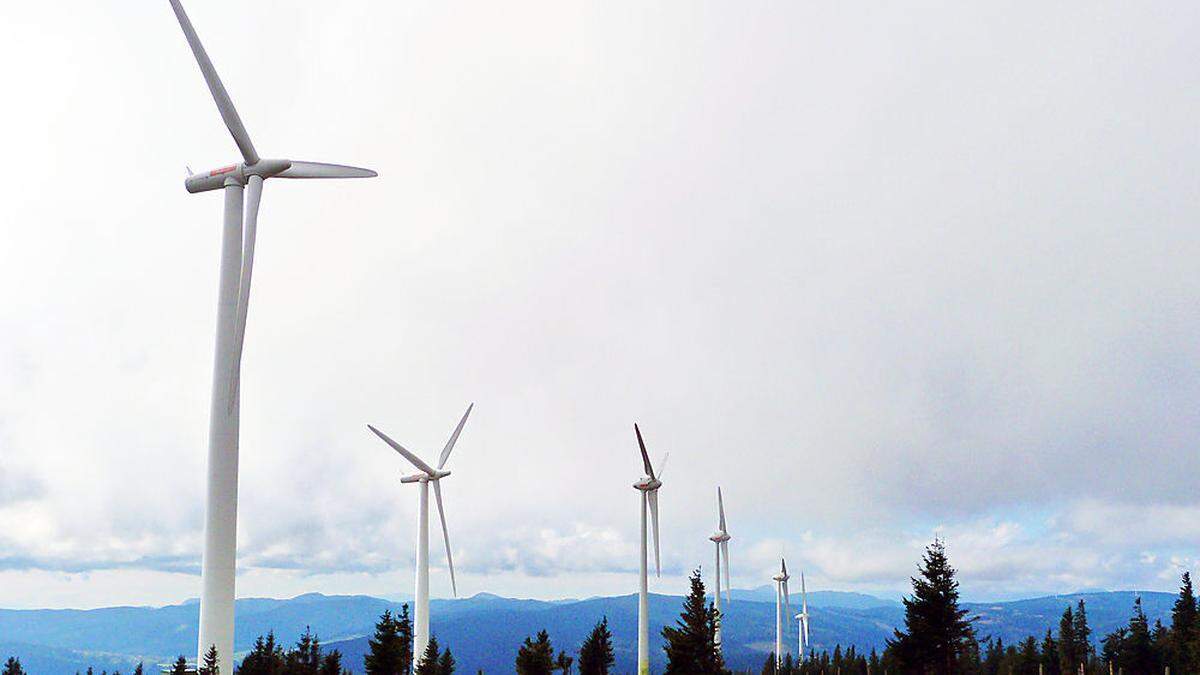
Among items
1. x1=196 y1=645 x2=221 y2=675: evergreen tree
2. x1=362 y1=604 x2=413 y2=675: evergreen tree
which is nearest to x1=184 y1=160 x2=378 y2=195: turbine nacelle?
x1=196 y1=645 x2=221 y2=675: evergreen tree

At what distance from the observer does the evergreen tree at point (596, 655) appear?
295 ft

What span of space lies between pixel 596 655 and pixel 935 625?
33.5m

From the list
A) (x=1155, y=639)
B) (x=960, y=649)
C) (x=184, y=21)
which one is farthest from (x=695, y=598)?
(x=1155, y=639)

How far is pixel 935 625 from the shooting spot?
71812 mm

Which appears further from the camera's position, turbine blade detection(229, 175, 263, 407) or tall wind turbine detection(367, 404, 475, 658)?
tall wind turbine detection(367, 404, 475, 658)

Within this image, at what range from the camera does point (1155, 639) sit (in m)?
177

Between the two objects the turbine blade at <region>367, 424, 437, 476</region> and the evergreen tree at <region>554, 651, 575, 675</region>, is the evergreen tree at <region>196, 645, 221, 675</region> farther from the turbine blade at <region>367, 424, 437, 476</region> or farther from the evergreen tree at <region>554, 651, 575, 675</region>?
the turbine blade at <region>367, 424, 437, 476</region>

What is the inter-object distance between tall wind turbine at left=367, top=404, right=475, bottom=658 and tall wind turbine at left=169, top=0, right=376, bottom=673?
55.1m

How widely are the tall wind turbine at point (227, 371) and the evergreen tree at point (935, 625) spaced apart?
139ft

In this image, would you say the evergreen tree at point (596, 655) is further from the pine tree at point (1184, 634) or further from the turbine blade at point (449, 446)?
the pine tree at point (1184, 634)

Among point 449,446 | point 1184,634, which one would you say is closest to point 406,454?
point 449,446

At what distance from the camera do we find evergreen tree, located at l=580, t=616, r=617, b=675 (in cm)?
8994

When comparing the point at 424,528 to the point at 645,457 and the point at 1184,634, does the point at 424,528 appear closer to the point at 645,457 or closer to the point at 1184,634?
the point at 645,457

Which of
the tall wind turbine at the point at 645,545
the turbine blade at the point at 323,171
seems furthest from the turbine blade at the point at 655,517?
the turbine blade at the point at 323,171
